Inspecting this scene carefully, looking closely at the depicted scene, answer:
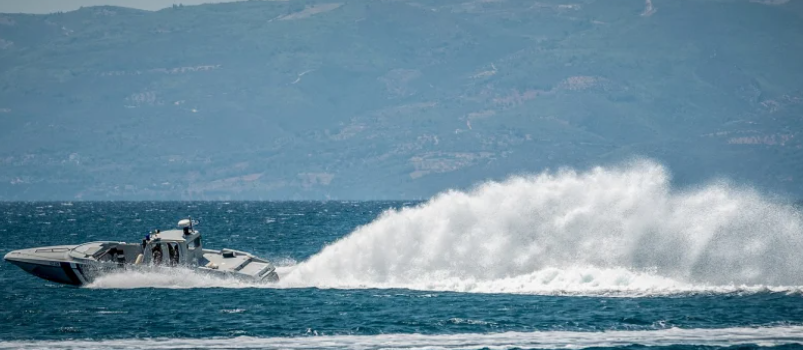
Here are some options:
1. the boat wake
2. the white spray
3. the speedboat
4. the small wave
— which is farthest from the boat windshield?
the small wave

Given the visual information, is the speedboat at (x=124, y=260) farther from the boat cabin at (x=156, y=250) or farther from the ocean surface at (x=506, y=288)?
the ocean surface at (x=506, y=288)

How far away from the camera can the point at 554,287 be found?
161 feet

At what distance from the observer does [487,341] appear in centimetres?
3903

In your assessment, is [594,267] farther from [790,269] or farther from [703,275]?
[790,269]

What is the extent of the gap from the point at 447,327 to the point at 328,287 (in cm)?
1152

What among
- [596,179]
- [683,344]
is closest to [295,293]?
[596,179]

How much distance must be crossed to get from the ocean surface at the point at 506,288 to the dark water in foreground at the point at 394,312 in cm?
9

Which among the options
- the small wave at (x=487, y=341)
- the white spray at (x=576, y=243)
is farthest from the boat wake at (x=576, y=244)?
the small wave at (x=487, y=341)

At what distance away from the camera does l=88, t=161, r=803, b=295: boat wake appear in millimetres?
48875

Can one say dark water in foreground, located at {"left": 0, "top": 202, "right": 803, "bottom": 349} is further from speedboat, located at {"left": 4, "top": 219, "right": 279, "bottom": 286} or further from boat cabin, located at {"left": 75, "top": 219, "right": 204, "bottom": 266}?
boat cabin, located at {"left": 75, "top": 219, "right": 204, "bottom": 266}

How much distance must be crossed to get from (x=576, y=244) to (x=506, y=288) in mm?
3673

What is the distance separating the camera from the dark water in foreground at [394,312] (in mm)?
39250

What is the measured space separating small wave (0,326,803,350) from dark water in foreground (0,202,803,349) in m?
0.04

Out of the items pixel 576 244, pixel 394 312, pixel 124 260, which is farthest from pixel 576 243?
pixel 124 260
